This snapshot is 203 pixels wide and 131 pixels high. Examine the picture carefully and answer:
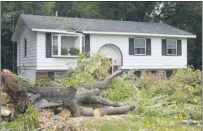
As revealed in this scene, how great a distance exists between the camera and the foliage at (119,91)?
9805 millimetres

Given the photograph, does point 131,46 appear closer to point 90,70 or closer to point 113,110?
point 90,70

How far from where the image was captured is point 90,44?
59.9 feet

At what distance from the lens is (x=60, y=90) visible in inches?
286

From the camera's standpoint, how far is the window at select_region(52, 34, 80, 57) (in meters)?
17.0

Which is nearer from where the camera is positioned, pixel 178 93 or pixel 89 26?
pixel 178 93

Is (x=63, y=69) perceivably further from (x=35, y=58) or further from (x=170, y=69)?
(x=170, y=69)

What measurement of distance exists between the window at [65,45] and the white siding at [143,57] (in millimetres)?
1157

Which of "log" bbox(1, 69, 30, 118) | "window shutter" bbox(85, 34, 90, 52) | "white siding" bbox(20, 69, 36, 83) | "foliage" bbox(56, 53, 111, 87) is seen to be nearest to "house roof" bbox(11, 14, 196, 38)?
"window shutter" bbox(85, 34, 90, 52)

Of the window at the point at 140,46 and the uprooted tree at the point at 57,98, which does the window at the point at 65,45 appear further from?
the uprooted tree at the point at 57,98

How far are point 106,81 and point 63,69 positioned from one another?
7.10 m

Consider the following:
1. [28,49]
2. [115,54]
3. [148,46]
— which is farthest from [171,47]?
[28,49]

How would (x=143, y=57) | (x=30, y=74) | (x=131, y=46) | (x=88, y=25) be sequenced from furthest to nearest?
(x=143, y=57) < (x=131, y=46) < (x=88, y=25) < (x=30, y=74)

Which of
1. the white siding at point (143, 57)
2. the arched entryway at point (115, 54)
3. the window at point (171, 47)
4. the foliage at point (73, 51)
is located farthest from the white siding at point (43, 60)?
the window at point (171, 47)

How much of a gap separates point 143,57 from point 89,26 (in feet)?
13.9
